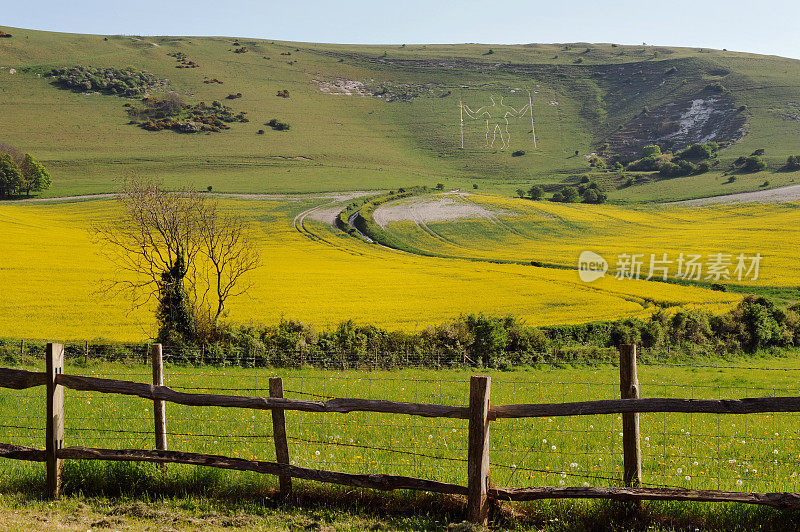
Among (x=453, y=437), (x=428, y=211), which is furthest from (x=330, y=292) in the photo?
(x=428, y=211)

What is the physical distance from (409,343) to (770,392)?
13413mm

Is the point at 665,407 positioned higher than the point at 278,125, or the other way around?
the point at 278,125

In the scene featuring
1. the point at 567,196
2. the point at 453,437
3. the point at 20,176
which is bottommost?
the point at 453,437

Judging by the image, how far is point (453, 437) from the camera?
11.9 m

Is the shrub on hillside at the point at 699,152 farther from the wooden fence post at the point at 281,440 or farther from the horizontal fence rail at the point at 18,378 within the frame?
the horizontal fence rail at the point at 18,378

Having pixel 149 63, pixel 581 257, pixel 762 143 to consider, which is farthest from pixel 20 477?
pixel 149 63

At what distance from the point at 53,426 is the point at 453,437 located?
22.1ft

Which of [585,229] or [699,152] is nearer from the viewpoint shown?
[585,229]

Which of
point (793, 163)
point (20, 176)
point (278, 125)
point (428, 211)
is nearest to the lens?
point (428, 211)

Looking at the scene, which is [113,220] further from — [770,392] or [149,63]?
[149,63]

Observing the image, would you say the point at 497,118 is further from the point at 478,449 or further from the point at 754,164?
the point at 478,449

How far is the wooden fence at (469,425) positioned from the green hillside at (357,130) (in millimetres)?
95968

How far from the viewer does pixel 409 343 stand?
27.1 meters

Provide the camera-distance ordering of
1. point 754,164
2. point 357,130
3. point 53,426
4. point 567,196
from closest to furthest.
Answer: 1. point 53,426
2. point 567,196
3. point 754,164
4. point 357,130
